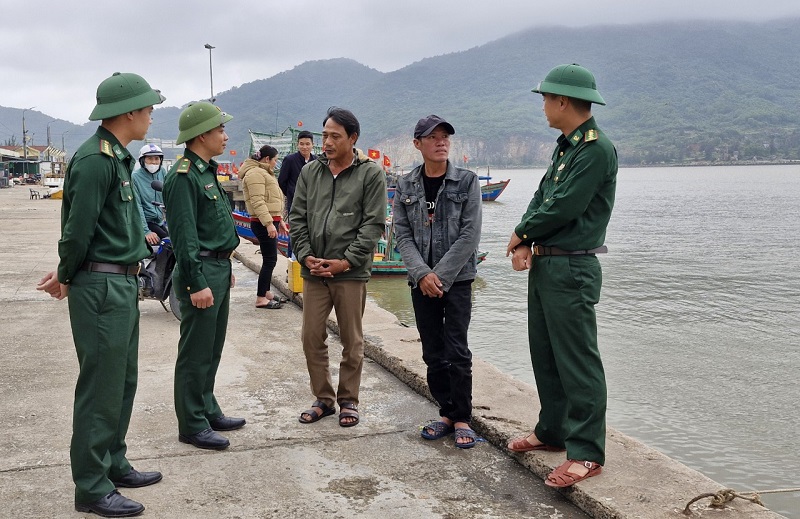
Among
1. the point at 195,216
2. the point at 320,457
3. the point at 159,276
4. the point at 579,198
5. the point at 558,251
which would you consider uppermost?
the point at 579,198

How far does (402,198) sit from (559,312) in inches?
49.8

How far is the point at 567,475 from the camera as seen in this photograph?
3549 mm

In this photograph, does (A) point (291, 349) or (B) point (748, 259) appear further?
(B) point (748, 259)

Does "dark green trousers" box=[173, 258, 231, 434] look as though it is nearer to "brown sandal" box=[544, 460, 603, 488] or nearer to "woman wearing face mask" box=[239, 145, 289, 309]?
"brown sandal" box=[544, 460, 603, 488]

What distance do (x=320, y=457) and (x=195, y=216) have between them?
1.47m

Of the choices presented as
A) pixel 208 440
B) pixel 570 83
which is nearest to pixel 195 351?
pixel 208 440

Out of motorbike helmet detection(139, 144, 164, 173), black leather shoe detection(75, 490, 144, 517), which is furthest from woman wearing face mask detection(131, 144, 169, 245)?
black leather shoe detection(75, 490, 144, 517)

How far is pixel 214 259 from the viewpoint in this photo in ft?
13.9

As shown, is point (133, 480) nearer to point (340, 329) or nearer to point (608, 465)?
point (340, 329)

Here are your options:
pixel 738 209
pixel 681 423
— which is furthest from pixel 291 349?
pixel 738 209

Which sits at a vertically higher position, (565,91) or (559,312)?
(565,91)

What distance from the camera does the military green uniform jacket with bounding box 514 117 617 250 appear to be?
3572mm

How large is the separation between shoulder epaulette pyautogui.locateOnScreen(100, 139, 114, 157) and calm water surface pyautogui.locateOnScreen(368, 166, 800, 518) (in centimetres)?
528

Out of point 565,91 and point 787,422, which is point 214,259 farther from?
point 787,422
